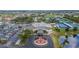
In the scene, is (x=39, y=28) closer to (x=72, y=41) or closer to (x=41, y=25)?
(x=41, y=25)

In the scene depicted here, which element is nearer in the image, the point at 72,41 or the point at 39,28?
the point at 72,41

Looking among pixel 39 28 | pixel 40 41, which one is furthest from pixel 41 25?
pixel 40 41

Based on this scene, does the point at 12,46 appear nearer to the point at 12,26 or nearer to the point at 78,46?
the point at 12,26

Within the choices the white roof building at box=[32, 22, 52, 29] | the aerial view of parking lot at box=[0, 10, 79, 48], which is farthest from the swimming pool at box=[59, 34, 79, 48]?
the white roof building at box=[32, 22, 52, 29]

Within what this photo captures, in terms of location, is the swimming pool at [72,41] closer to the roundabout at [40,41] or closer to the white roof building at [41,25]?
the roundabout at [40,41]

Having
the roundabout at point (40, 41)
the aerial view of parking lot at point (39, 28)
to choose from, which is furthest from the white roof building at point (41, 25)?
the roundabout at point (40, 41)
